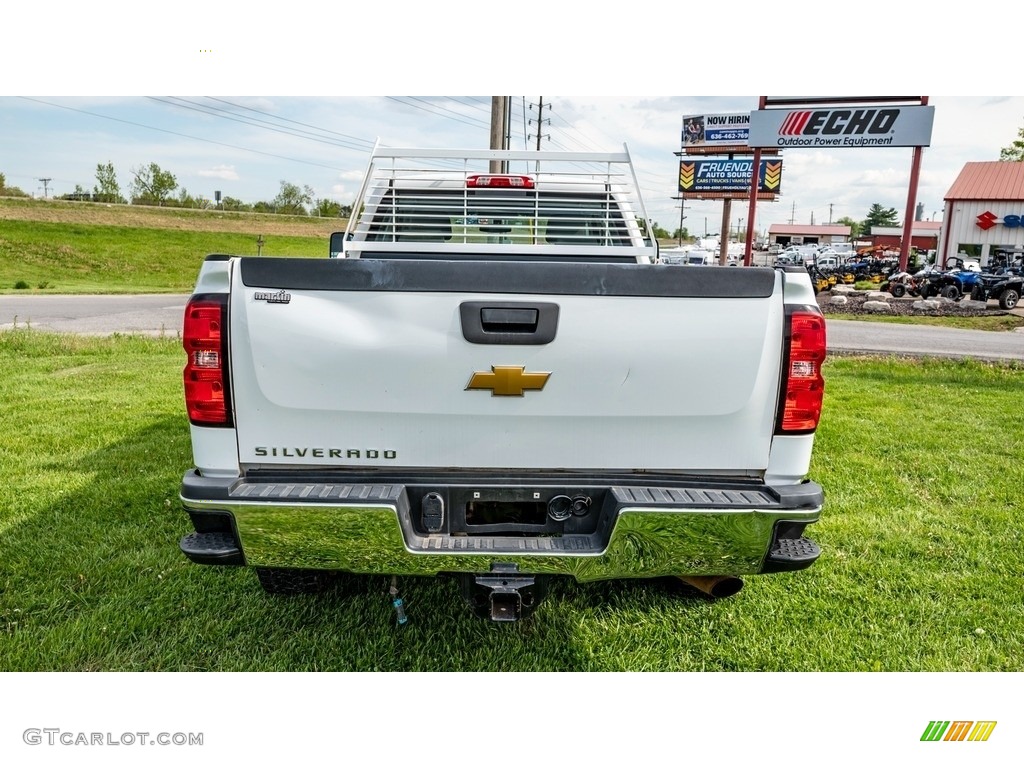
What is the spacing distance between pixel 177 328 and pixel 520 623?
13.0m

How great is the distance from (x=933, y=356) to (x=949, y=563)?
889 cm

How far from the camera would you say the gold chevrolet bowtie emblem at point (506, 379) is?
8.02 feet

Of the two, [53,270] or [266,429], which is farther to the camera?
[53,270]

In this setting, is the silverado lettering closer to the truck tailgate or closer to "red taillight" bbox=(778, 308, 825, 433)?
the truck tailgate

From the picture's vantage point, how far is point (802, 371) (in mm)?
2504

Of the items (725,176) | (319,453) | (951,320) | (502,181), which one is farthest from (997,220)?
(319,453)

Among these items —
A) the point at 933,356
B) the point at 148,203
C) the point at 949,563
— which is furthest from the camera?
the point at 148,203

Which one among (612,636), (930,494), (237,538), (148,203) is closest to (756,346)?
(612,636)

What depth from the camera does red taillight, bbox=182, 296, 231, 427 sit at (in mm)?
2432

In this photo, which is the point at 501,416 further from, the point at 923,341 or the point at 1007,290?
the point at 1007,290

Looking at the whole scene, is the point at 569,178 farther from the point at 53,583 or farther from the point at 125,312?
the point at 125,312

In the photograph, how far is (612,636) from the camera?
3227mm

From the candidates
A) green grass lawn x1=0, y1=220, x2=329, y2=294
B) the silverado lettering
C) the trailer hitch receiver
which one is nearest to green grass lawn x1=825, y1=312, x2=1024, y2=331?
the trailer hitch receiver

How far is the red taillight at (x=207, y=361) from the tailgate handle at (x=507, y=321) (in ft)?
2.73
